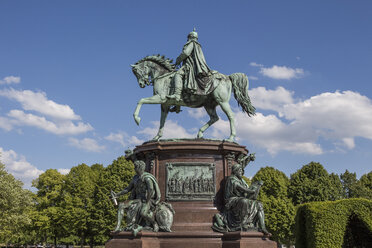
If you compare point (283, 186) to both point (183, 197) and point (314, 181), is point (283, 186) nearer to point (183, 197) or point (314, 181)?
point (314, 181)

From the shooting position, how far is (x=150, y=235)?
10.4 metres

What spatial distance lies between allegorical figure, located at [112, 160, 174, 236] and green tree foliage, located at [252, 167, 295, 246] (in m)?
29.1

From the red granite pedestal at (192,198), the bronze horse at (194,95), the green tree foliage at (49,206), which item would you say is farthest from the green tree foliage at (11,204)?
the red granite pedestal at (192,198)

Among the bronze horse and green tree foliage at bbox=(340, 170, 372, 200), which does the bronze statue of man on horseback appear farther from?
green tree foliage at bbox=(340, 170, 372, 200)

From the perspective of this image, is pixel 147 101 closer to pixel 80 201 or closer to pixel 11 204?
pixel 11 204

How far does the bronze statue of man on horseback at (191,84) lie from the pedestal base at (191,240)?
11.3 ft

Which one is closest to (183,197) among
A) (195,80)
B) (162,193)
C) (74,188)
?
(162,193)

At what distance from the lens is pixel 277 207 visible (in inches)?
1524

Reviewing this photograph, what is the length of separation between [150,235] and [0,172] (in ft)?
101

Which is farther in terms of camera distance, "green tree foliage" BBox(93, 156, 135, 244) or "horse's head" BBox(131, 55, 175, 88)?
"green tree foliage" BBox(93, 156, 135, 244)

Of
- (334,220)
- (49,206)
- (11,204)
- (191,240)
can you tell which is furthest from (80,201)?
(191,240)

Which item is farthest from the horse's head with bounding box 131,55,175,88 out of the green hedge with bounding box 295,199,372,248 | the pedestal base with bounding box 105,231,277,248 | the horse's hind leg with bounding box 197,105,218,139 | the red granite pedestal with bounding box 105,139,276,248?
the green hedge with bounding box 295,199,372,248

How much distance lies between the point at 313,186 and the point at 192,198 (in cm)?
3187

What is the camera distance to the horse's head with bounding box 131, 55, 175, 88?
13727mm
